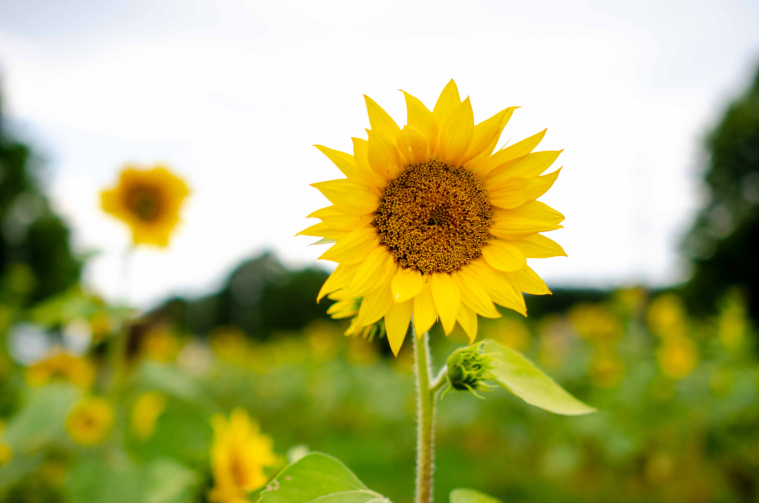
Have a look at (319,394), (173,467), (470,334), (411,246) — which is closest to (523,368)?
(470,334)

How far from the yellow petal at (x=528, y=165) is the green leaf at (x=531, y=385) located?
1.18 feet

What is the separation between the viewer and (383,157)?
3.20 ft

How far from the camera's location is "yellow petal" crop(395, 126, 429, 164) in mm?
973

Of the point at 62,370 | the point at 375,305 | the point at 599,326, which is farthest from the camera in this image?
the point at 599,326

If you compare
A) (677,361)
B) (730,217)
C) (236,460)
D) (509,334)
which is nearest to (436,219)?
(236,460)

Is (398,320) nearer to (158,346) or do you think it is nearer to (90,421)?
(90,421)

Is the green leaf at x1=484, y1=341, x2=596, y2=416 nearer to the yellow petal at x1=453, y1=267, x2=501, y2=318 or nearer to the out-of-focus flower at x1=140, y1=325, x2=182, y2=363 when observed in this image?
the yellow petal at x1=453, y1=267, x2=501, y2=318

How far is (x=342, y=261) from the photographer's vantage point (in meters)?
0.93

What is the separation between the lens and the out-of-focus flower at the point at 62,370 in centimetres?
334

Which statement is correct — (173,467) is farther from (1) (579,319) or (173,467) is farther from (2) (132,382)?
(1) (579,319)

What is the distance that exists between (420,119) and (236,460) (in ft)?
3.94

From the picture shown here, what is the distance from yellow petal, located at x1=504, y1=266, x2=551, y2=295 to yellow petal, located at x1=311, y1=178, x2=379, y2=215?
0.30m

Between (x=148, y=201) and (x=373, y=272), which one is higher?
(x=148, y=201)

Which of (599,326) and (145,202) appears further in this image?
(599,326)
